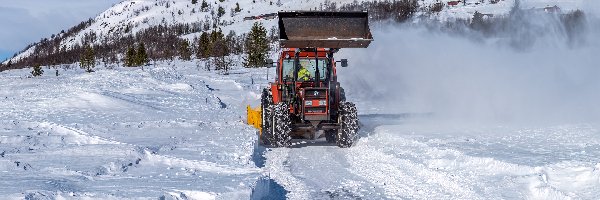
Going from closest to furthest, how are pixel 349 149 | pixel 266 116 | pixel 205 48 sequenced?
pixel 349 149
pixel 266 116
pixel 205 48

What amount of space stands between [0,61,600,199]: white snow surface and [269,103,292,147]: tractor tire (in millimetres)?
289

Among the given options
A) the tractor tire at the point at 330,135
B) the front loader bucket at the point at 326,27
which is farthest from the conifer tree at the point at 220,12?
the tractor tire at the point at 330,135

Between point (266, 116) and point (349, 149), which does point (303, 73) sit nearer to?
point (266, 116)

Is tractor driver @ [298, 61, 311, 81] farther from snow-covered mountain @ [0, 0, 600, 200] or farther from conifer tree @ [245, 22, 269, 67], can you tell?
conifer tree @ [245, 22, 269, 67]

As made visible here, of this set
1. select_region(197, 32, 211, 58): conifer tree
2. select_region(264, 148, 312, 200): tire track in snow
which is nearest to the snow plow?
select_region(264, 148, 312, 200): tire track in snow

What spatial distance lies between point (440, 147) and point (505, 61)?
14.2m

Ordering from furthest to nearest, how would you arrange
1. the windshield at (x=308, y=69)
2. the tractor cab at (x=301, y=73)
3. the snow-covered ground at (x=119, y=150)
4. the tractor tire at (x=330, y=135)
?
the tractor tire at (x=330, y=135) < the windshield at (x=308, y=69) < the tractor cab at (x=301, y=73) < the snow-covered ground at (x=119, y=150)

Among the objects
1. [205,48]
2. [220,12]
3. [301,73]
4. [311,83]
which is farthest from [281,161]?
[220,12]

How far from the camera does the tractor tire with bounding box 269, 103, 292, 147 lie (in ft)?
40.4

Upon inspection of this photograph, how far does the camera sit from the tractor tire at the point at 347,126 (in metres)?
12.3

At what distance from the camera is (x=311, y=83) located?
13109mm

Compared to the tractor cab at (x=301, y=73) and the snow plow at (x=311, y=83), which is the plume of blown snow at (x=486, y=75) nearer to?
the snow plow at (x=311, y=83)

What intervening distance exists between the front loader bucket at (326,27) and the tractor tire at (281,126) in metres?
1.61

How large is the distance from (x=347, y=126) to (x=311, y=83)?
1387 millimetres
